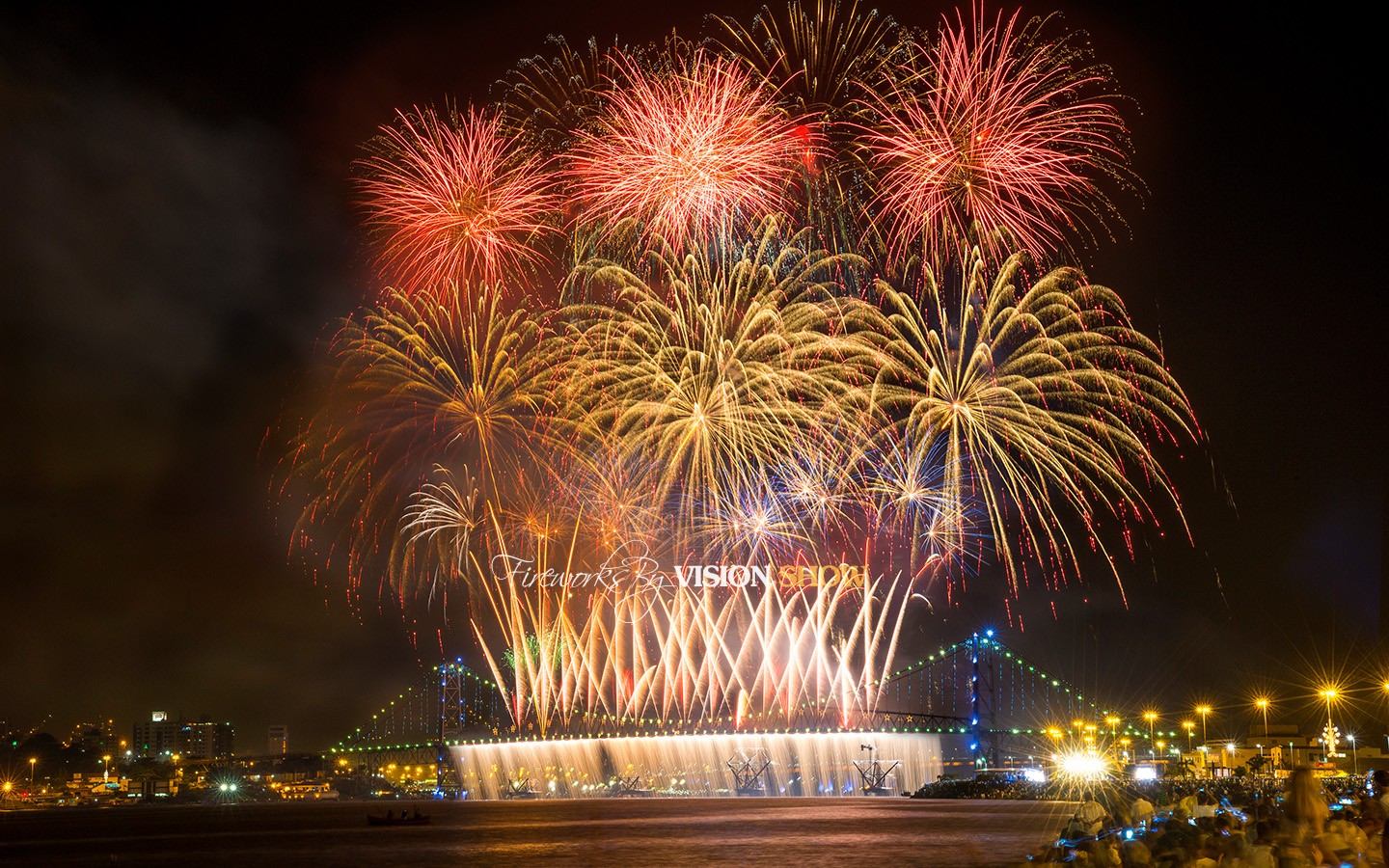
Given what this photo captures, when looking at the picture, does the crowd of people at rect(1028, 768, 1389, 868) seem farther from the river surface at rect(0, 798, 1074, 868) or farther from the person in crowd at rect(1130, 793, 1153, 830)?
the river surface at rect(0, 798, 1074, 868)

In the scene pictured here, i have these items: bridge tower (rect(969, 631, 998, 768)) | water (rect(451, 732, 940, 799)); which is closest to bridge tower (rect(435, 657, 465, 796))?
water (rect(451, 732, 940, 799))

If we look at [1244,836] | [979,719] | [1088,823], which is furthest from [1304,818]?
[979,719]

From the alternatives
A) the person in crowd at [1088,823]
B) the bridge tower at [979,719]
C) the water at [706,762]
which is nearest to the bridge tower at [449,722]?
the water at [706,762]

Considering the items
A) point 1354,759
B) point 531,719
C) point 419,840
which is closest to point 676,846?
point 419,840

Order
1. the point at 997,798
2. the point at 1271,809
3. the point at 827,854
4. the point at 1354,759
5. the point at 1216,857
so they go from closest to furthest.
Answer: the point at 1216,857
the point at 1271,809
the point at 827,854
the point at 1354,759
the point at 997,798

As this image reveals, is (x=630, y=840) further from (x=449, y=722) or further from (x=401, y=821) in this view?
(x=449, y=722)

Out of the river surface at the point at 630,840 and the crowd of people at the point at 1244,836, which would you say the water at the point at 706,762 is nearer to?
the river surface at the point at 630,840

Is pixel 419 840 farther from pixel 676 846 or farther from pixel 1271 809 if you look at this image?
pixel 1271 809
